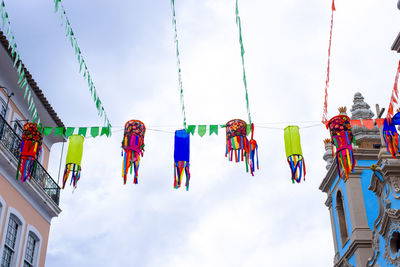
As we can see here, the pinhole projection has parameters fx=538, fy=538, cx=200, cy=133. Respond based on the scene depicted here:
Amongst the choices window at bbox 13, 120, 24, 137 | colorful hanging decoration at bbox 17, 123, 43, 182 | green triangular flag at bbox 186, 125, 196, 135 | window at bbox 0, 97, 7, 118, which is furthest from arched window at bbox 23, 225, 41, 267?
green triangular flag at bbox 186, 125, 196, 135

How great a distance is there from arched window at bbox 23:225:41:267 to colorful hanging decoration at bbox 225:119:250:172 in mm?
6429

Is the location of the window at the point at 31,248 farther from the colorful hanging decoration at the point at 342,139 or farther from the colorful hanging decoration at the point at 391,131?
the colorful hanging decoration at the point at 391,131

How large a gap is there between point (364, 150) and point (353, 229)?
10.6 ft

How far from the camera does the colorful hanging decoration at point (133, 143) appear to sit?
39.2 feet

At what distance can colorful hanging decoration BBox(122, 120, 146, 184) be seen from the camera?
1194 centimetres

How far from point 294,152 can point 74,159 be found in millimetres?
4966

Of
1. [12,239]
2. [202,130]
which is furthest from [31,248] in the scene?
[202,130]

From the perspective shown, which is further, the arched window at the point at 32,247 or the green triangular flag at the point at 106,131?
the arched window at the point at 32,247

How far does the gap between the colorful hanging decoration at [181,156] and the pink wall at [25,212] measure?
4.79 meters

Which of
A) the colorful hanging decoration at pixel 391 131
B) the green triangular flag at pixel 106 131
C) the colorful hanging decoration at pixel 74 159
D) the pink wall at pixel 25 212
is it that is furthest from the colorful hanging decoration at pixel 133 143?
the colorful hanging decoration at pixel 391 131

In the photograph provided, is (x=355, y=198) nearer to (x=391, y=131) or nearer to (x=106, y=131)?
(x=391, y=131)

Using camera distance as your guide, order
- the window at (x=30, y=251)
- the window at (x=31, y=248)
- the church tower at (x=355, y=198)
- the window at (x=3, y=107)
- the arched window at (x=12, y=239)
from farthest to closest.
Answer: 1. the church tower at (x=355, y=198)
2. the window at (x=30, y=251)
3. the window at (x=31, y=248)
4. the window at (x=3, y=107)
5. the arched window at (x=12, y=239)

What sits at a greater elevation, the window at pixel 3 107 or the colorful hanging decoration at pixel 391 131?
the window at pixel 3 107

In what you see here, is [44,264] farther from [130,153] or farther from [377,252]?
[377,252]
